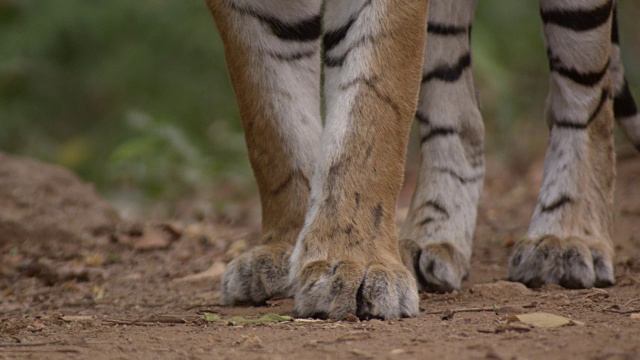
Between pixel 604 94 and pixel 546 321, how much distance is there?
1.92 metres

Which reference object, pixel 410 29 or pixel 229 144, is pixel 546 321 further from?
pixel 229 144

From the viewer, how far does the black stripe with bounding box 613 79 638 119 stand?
4930 mm

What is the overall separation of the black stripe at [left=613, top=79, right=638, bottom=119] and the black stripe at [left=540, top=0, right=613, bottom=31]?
640 millimetres

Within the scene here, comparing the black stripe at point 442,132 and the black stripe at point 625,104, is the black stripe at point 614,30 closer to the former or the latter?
the black stripe at point 625,104

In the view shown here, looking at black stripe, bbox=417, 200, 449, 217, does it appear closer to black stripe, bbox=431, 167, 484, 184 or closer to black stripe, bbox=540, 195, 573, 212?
black stripe, bbox=431, 167, 484, 184

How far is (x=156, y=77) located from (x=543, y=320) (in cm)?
552

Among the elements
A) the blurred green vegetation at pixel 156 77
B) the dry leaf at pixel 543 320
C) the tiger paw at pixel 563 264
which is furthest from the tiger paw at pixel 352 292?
the blurred green vegetation at pixel 156 77

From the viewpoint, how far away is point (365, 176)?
3135mm

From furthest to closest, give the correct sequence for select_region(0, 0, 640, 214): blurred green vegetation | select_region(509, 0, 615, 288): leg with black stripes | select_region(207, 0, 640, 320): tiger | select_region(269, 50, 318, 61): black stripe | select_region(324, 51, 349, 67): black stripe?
select_region(0, 0, 640, 214): blurred green vegetation, select_region(509, 0, 615, 288): leg with black stripes, select_region(269, 50, 318, 61): black stripe, select_region(324, 51, 349, 67): black stripe, select_region(207, 0, 640, 320): tiger

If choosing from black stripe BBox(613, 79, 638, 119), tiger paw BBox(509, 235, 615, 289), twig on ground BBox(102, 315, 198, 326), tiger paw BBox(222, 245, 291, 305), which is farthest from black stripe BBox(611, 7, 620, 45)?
twig on ground BBox(102, 315, 198, 326)

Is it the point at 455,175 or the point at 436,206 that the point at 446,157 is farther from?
the point at 436,206

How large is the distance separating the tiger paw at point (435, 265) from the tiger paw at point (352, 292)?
2.62 feet

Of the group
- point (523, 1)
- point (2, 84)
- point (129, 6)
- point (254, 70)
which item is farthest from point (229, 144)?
point (254, 70)

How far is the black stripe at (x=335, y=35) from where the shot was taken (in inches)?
137
